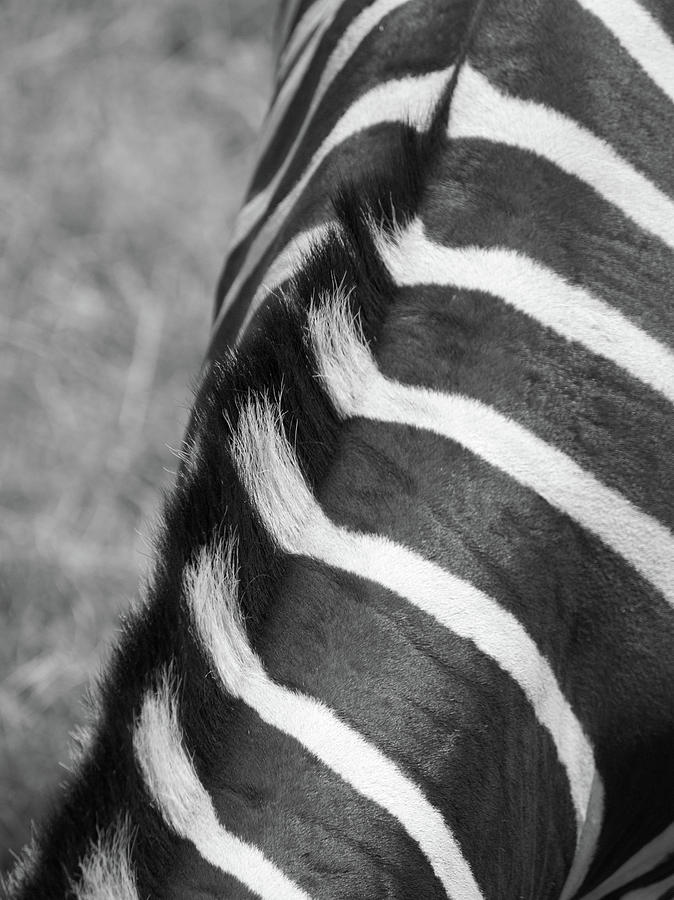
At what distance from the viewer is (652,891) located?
101 centimetres

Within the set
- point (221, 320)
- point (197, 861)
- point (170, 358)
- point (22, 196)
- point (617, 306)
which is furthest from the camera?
point (22, 196)

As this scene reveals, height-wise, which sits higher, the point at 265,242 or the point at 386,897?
the point at 265,242

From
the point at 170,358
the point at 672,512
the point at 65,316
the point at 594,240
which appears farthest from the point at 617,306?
the point at 65,316

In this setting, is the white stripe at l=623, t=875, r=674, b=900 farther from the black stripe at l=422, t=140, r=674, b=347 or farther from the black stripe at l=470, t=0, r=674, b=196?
the black stripe at l=470, t=0, r=674, b=196

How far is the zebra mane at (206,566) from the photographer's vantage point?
0.71m

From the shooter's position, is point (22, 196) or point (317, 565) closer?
point (317, 565)

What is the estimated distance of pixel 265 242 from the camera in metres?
1.25

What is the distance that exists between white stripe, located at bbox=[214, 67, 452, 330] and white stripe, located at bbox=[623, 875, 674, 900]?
80cm

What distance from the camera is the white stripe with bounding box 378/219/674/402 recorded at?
32.1 inches

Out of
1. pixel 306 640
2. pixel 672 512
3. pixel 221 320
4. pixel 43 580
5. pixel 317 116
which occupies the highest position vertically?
pixel 317 116

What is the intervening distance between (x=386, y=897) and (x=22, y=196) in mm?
2566

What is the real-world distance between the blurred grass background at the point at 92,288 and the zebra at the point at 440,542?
3.83 feet

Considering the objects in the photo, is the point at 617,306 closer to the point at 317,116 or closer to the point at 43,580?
the point at 317,116

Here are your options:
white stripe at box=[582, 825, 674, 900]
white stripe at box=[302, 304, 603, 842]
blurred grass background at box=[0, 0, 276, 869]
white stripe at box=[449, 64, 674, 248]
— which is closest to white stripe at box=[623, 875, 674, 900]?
white stripe at box=[582, 825, 674, 900]
